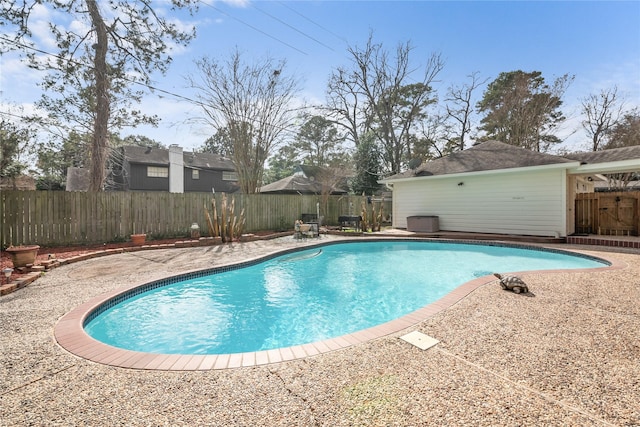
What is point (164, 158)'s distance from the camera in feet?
76.6

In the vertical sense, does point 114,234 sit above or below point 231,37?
below

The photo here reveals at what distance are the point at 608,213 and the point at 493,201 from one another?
11.7 ft

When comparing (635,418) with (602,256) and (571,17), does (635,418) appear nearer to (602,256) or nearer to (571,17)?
(602,256)

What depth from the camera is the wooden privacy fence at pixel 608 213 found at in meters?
9.57

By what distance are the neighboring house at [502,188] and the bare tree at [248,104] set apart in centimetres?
650

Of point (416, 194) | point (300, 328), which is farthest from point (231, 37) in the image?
point (300, 328)

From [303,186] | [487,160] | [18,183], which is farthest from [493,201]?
[18,183]

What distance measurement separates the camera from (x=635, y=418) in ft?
5.39

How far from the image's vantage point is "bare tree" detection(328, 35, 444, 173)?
68.4 ft

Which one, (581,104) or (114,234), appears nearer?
(114,234)

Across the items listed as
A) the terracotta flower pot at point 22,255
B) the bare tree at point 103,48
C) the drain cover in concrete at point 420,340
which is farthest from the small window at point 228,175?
the drain cover in concrete at point 420,340

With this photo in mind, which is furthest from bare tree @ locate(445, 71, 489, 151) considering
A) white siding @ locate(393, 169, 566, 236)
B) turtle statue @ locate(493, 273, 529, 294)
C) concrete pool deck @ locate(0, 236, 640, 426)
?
concrete pool deck @ locate(0, 236, 640, 426)

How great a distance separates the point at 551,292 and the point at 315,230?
813cm

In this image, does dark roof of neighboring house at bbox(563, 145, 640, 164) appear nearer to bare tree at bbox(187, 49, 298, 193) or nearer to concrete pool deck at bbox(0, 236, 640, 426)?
concrete pool deck at bbox(0, 236, 640, 426)
